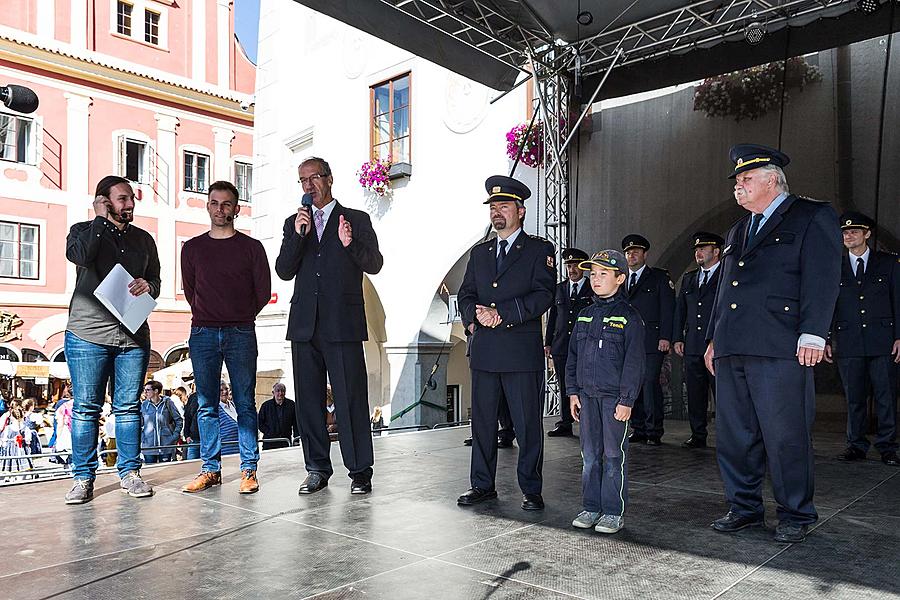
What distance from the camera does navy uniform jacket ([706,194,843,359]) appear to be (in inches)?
120

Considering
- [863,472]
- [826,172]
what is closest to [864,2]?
[826,172]

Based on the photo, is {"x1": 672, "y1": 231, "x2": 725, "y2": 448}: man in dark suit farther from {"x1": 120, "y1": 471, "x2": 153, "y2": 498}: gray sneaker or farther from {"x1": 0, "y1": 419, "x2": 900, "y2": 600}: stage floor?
{"x1": 120, "y1": 471, "x2": 153, "y2": 498}: gray sneaker

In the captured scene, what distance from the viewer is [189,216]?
20.4 m

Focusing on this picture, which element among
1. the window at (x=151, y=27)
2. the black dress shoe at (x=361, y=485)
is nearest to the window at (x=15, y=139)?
the window at (x=151, y=27)

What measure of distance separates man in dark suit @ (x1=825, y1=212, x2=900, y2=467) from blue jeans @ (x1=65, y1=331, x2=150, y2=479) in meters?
4.28

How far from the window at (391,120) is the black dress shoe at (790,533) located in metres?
9.06

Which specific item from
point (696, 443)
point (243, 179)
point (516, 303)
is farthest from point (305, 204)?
point (243, 179)

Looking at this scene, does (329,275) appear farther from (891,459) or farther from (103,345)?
(891,459)

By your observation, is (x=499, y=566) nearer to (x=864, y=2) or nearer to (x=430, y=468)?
(x=430, y=468)

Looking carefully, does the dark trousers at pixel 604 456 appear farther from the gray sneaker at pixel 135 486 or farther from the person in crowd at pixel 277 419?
the person in crowd at pixel 277 419

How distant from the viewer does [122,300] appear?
12.6 ft

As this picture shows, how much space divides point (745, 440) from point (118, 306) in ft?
9.59

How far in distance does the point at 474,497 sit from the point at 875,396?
3215 millimetres

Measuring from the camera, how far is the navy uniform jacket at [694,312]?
229 inches
